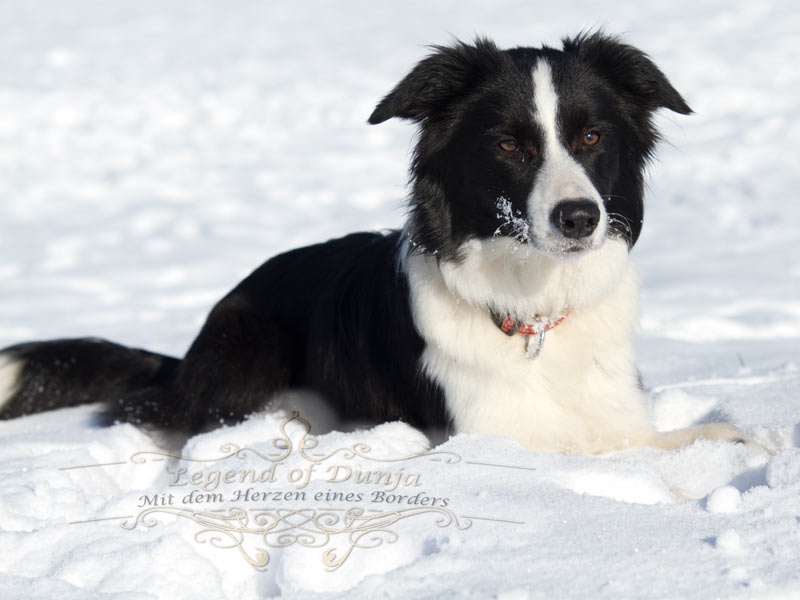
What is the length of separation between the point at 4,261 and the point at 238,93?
5483 mm

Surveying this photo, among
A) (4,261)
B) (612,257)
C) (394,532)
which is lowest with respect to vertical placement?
(4,261)

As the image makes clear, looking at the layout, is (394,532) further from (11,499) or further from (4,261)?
(4,261)

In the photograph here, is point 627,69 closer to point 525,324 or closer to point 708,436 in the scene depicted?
point 525,324

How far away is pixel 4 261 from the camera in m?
9.27

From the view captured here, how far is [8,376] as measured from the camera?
Answer: 4.54 meters

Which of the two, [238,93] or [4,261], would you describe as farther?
[238,93]

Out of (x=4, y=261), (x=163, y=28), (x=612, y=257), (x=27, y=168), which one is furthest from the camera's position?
(x=163, y=28)

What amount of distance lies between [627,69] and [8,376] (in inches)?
125

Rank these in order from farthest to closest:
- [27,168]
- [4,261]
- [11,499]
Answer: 1. [27,168]
2. [4,261]
3. [11,499]

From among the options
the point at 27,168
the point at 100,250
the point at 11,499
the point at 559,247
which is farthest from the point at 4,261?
the point at 559,247

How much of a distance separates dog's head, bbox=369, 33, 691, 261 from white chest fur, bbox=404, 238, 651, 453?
127 mm

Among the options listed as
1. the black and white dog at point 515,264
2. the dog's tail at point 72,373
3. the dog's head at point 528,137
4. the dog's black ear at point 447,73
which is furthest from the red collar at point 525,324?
the dog's tail at point 72,373

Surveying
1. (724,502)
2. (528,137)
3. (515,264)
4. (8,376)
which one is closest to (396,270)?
(515,264)

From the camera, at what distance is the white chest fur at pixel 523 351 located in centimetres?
343
